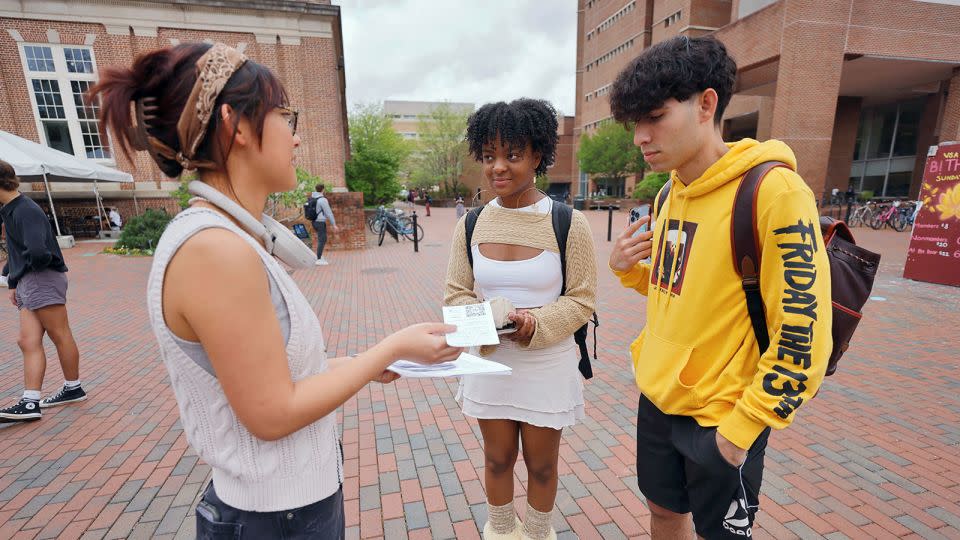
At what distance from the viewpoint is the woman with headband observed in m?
0.87

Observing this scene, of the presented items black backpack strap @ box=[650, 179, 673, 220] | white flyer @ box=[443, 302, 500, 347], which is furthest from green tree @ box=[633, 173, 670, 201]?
white flyer @ box=[443, 302, 500, 347]

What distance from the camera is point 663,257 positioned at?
1.74 m

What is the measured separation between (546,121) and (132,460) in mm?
3665

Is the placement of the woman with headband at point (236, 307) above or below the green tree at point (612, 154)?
below

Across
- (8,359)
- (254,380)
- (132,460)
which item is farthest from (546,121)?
(8,359)

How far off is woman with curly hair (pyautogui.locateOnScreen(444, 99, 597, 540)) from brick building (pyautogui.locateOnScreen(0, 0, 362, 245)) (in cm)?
1600

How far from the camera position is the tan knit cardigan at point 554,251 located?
6.23ft

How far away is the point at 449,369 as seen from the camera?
50.5 inches

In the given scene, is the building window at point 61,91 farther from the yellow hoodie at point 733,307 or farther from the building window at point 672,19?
the building window at point 672,19

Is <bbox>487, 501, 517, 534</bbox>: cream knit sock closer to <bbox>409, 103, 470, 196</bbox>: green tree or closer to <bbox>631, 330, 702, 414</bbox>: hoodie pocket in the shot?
<bbox>631, 330, 702, 414</bbox>: hoodie pocket

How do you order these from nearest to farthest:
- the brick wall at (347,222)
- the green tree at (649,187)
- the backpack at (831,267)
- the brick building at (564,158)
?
1. the backpack at (831,267)
2. the brick wall at (347,222)
3. the green tree at (649,187)
4. the brick building at (564,158)

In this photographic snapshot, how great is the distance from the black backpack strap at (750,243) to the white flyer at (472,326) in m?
0.80

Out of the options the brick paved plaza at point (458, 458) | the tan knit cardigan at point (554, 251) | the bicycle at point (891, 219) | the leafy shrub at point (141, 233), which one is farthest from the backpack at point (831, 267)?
the bicycle at point (891, 219)

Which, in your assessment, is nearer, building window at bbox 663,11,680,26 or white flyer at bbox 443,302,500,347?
white flyer at bbox 443,302,500,347
